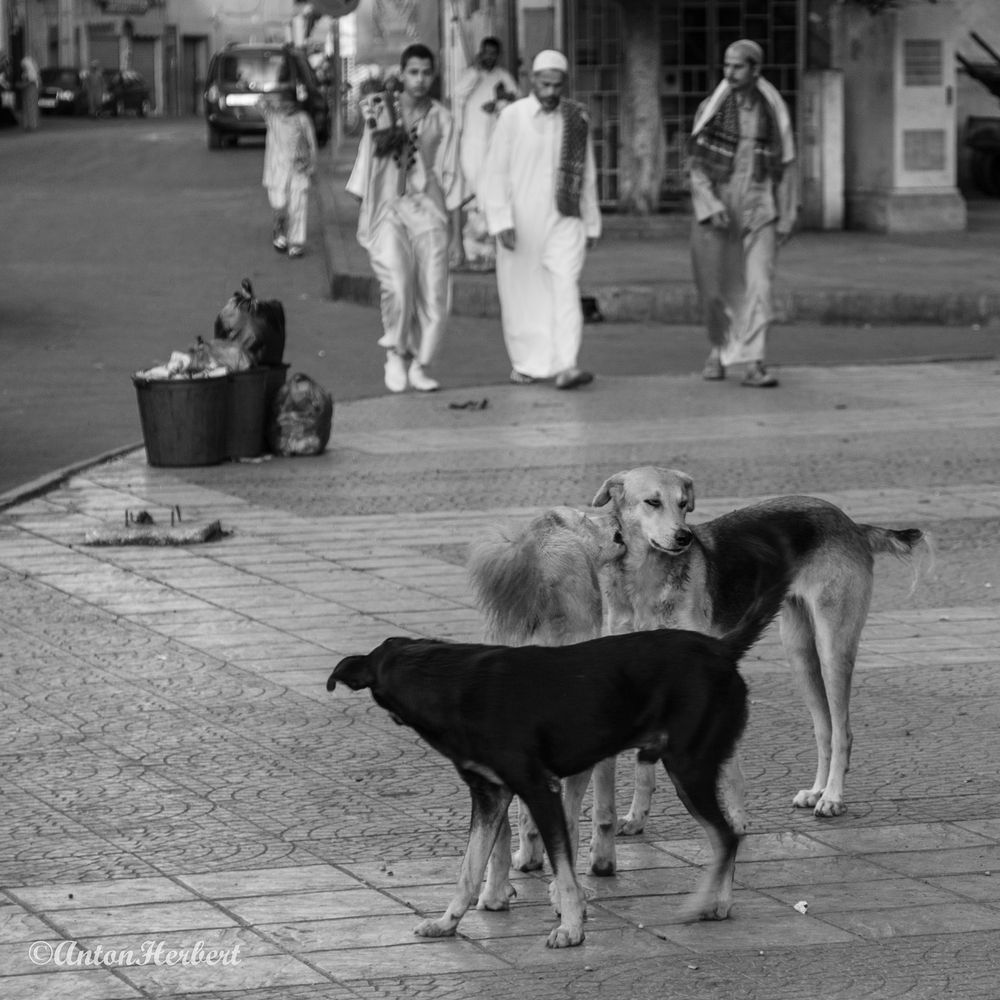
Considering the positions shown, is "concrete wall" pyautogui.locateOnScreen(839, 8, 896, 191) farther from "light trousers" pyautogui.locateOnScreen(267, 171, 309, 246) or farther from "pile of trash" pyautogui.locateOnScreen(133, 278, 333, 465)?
"pile of trash" pyautogui.locateOnScreen(133, 278, 333, 465)

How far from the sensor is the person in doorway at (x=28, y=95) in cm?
5169

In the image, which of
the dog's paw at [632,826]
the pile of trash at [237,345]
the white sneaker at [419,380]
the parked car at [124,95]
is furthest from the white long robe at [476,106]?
the parked car at [124,95]

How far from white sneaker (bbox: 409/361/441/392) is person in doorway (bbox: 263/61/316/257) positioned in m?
8.79

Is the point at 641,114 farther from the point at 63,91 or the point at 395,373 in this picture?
the point at 63,91

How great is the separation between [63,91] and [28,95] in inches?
574

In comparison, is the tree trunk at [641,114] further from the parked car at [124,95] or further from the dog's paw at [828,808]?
the parked car at [124,95]

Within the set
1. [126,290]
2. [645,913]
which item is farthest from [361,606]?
[126,290]

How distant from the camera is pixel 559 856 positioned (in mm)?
4324

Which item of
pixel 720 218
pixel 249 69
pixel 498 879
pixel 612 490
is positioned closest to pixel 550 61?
pixel 720 218

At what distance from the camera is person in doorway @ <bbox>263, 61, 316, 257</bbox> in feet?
72.8

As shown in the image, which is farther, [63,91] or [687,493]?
[63,91]

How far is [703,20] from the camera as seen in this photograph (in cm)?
2459

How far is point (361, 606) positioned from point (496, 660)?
3.44 metres

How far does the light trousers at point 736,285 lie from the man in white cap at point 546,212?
2.53 feet
